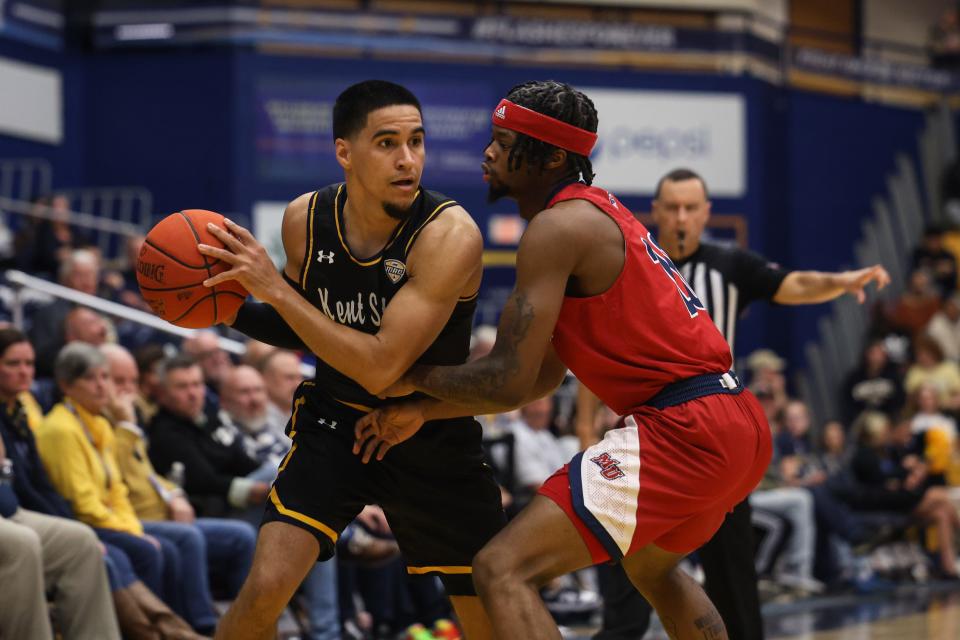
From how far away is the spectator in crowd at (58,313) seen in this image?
8.56 meters

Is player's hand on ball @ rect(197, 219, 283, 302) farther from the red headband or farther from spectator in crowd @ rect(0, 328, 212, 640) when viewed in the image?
spectator in crowd @ rect(0, 328, 212, 640)

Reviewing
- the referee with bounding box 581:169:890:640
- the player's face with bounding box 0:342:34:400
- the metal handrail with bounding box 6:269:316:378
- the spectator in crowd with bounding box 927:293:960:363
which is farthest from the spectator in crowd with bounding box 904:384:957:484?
the player's face with bounding box 0:342:34:400

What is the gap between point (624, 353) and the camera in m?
4.21

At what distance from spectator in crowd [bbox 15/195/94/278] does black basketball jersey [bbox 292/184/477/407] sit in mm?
6888

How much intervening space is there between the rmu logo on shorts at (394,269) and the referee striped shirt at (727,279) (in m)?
1.85

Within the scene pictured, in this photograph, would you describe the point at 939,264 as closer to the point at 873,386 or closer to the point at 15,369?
the point at 873,386

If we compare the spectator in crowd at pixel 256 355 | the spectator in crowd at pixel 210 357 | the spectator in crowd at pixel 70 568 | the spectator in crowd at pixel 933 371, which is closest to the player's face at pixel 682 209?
the spectator in crowd at pixel 70 568

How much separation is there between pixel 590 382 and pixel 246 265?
1109 millimetres

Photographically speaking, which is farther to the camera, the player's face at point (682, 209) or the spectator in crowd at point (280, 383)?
the spectator in crowd at point (280, 383)

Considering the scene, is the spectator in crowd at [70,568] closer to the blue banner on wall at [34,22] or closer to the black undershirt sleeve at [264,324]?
the black undershirt sleeve at [264,324]

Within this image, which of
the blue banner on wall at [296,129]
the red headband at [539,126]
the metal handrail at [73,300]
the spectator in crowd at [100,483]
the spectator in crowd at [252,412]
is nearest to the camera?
the red headband at [539,126]

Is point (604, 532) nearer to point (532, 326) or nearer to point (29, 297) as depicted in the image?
point (532, 326)

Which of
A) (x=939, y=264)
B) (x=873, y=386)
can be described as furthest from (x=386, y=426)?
(x=939, y=264)

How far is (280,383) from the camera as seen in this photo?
8.27 m
